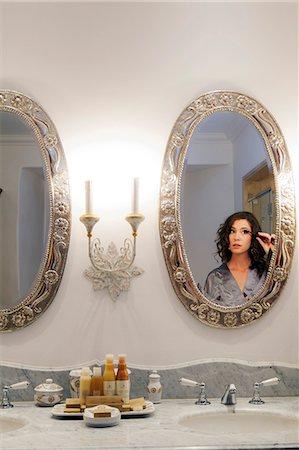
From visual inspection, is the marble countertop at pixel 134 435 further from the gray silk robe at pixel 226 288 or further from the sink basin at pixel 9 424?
the gray silk robe at pixel 226 288

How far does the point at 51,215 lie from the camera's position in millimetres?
2453

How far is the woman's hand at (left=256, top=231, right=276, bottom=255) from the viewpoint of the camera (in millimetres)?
2508

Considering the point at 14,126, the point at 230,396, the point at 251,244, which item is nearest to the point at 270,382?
the point at 230,396

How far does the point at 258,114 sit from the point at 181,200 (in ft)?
1.54

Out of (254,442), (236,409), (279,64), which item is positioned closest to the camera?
(254,442)

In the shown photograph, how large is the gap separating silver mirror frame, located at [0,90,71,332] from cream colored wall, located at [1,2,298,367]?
3cm

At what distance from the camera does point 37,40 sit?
253 centimetres

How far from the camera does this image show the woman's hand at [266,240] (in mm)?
2508

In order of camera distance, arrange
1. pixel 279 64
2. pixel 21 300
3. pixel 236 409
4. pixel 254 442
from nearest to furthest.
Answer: pixel 254 442 < pixel 236 409 < pixel 21 300 < pixel 279 64

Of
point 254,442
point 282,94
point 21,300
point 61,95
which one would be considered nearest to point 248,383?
point 254,442

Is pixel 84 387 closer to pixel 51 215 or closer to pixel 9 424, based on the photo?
pixel 9 424

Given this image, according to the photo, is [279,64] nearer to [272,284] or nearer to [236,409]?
[272,284]

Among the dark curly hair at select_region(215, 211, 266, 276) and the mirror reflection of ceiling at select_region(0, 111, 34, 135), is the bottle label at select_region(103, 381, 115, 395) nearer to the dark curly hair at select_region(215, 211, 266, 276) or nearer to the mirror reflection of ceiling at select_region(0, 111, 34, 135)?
the dark curly hair at select_region(215, 211, 266, 276)

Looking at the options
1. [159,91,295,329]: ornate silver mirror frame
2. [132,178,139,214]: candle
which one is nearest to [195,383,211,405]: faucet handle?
[159,91,295,329]: ornate silver mirror frame
